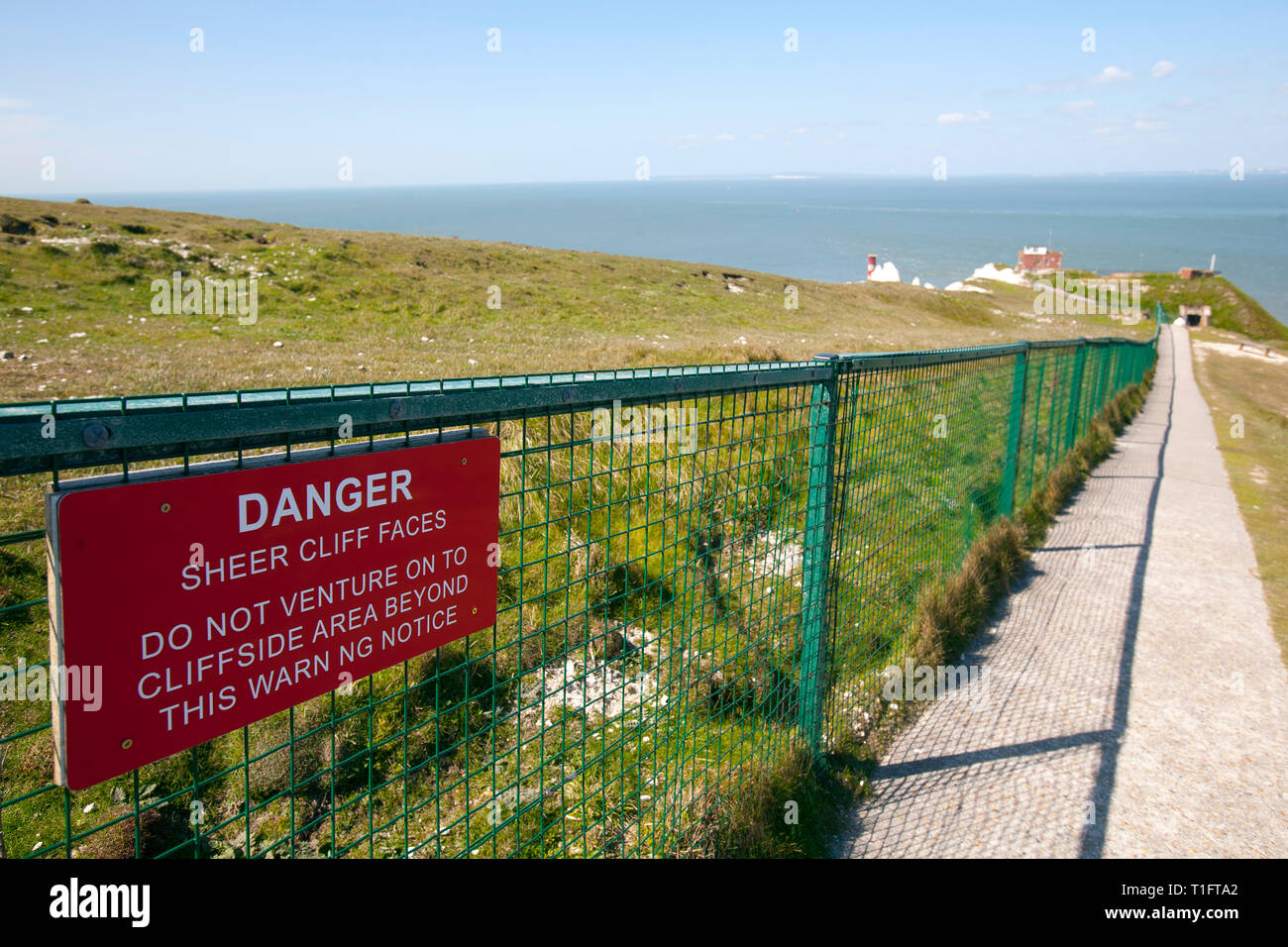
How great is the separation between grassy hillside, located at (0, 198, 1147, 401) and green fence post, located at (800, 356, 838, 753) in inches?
227

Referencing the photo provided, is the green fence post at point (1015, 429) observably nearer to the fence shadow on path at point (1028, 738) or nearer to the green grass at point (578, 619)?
the green grass at point (578, 619)

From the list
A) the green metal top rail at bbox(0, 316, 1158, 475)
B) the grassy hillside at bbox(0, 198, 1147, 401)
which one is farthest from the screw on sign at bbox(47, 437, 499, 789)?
the grassy hillside at bbox(0, 198, 1147, 401)

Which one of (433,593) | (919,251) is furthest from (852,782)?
(919,251)

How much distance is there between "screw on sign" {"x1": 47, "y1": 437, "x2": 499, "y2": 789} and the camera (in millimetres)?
1514

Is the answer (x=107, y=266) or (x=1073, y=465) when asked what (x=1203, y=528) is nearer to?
(x=1073, y=465)

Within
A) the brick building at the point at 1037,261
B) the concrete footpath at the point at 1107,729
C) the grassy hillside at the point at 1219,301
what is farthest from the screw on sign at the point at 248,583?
the brick building at the point at 1037,261

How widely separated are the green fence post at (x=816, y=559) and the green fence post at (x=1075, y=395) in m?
9.03

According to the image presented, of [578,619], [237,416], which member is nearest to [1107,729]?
[578,619]

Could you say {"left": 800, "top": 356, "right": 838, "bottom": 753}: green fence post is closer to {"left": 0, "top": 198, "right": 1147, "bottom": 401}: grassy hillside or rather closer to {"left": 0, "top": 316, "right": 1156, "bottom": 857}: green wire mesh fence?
{"left": 0, "top": 316, "right": 1156, "bottom": 857}: green wire mesh fence

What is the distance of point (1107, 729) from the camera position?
182 inches

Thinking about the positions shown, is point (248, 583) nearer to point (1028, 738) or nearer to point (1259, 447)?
point (1028, 738)

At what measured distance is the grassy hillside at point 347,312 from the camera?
9.25 metres

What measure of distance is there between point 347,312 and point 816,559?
14050mm

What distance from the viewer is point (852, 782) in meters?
3.96
